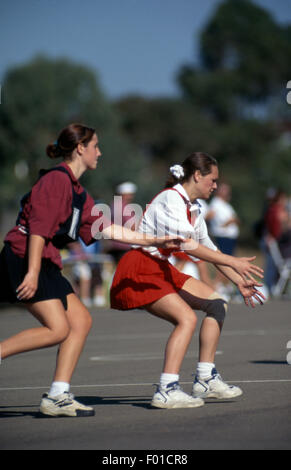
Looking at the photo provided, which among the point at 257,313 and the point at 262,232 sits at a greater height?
the point at 262,232

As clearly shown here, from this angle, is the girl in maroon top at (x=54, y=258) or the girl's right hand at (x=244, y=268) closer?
the girl in maroon top at (x=54, y=258)

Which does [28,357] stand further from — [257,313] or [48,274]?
[257,313]

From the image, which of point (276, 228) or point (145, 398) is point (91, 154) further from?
point (276, 228)

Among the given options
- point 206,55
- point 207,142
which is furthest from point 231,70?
point 207,142

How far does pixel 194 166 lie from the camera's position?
7.30m

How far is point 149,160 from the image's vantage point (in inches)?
3634

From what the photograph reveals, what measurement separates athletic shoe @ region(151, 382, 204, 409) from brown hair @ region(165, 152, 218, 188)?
1.52 metres

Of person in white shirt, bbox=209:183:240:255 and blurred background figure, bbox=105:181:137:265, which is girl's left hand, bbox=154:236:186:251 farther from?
person in white shirt, bbox=209:183:240:255

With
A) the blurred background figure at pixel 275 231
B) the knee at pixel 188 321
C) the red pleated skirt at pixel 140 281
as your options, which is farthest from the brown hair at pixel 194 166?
the blurred background figure at pixel 275 231

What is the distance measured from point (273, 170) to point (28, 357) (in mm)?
66198

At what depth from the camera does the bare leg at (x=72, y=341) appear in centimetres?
657

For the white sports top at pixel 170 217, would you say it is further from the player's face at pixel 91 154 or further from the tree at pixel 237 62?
the tree at pixel 237 62

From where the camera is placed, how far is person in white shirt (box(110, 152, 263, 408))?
691 cm
